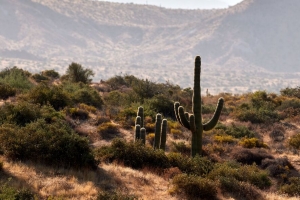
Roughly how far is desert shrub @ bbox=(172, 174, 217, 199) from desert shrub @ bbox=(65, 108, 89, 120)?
961 cm

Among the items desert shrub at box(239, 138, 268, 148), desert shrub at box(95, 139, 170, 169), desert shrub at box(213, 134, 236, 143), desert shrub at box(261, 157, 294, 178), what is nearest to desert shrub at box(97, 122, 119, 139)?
desert shrub at box(95, 139, 170, 169)

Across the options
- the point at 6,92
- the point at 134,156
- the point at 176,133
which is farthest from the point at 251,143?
the point at 6,92

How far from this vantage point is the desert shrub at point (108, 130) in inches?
648

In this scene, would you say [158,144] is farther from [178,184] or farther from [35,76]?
[35,76]

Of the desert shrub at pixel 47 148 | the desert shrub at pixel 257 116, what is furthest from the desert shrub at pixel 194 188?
the desert shrub at pixel 257 116

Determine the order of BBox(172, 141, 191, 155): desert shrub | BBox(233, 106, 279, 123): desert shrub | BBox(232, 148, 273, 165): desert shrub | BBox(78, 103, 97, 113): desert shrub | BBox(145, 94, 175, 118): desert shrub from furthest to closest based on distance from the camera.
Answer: BBox(145, 94, 175, 118): desert shrub → BBox(233, 106, 279, 123): desert shrub → BBox(78, 103, 97, 113): desert shrub → BBox(172, 141, 191, 155): desert shrub → BBox(232, 148, 273, 165): desert shrub

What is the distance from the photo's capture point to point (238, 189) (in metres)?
10.3

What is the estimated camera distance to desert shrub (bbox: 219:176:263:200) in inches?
399

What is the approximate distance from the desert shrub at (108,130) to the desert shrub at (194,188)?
736 cm

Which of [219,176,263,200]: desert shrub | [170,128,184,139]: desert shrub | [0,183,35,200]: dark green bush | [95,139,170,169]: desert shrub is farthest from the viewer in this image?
[170,128,184,139]: desert shrub

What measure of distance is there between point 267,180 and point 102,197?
6.64 meters

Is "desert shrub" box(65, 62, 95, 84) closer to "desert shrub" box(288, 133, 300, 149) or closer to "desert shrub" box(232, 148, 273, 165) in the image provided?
"desert shrub" box(232, 148, 273, 165)

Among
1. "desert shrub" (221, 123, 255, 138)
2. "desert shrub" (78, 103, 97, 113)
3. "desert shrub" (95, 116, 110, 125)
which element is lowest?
"desert shrub" (221, 123, 255, 138)

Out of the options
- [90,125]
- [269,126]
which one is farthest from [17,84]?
[269,126]
